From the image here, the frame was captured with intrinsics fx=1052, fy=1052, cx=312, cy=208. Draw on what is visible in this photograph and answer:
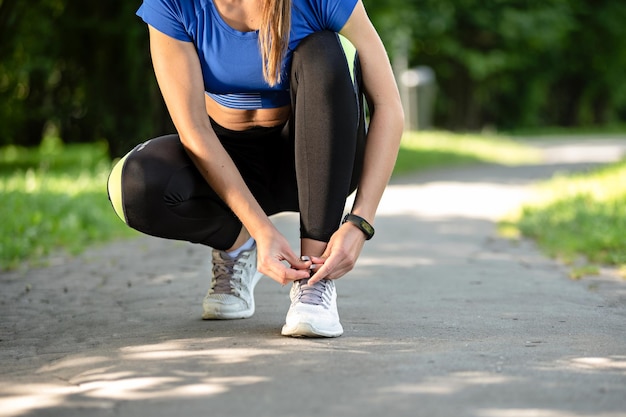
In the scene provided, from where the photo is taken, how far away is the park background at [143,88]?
8.16 metres

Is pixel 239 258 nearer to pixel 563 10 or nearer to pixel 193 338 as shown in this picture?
pixel 193 338

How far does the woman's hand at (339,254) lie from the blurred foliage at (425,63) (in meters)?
9.29

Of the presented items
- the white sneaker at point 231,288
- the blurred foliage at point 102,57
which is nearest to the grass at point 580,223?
the white sneaker at point 231,288

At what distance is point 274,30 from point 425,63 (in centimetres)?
3222

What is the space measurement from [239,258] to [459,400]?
1.58 m

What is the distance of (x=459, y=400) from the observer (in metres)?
2.52

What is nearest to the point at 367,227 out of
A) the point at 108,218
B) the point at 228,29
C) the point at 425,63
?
the point at 228,29

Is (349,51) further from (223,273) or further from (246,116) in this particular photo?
(223,273)

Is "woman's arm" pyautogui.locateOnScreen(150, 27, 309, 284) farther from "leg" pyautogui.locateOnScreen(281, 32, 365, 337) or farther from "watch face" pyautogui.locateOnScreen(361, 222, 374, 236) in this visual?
"watch face" pyautogui.locateOnScreen(361, 222, 374, 236)

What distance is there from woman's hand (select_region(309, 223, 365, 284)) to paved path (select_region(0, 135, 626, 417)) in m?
0.22

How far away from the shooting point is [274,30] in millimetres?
3426

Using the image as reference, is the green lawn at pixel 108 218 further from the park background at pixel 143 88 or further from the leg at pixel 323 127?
the leg at pixel 323 127

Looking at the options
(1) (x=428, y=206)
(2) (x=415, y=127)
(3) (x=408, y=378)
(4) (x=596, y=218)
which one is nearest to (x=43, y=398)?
(3) (x=408, y=378)

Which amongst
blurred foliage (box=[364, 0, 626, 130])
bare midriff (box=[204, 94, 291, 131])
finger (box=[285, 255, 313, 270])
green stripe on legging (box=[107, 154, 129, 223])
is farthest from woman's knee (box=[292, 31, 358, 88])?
blurred foliage (box=[364, 0, 626, 130])
